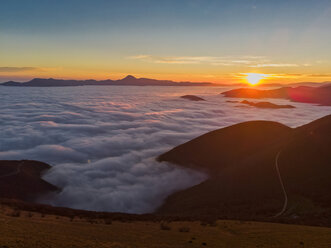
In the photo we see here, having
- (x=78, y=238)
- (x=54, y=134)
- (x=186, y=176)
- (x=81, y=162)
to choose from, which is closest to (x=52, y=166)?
(x=81, y=162)

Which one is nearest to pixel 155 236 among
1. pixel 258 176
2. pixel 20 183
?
pixel 258 176

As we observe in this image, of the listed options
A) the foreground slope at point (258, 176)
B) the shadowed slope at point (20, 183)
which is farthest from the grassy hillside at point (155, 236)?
the shadowed slope at point (20, 183)

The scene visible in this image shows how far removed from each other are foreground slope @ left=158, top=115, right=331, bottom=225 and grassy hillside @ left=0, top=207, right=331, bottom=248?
26.4ft

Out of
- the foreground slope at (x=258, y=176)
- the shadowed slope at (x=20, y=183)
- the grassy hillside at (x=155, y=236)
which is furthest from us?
the shadowed slope at (x=20, y=183)

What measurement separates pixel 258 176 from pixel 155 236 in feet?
107

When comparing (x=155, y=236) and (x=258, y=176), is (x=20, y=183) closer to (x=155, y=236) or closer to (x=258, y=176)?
(x=155, y=236)

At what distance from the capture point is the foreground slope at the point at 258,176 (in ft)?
102

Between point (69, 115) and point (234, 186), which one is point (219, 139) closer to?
point (234, 186)

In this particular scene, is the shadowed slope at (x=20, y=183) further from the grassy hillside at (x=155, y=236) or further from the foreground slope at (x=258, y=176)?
the grassy hillside at (x=155, y=236)

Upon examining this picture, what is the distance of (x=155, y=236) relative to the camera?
14.6 meters

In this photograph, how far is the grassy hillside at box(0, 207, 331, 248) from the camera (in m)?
11.6

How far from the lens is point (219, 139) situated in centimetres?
6359

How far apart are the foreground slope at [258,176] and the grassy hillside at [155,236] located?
806 centimetres

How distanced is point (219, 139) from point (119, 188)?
27.3 metres
